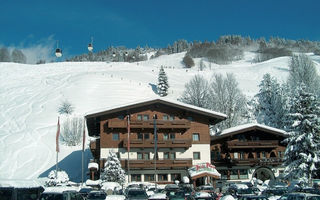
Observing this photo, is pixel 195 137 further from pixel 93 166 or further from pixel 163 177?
pixel 93 166

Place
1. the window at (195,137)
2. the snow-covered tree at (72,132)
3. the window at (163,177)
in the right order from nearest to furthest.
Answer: the window at (163,177) < the window at (195,137) < the snow-covered tree at (72,132)

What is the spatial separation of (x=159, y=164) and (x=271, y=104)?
124ft

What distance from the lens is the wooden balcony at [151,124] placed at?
45812 mm

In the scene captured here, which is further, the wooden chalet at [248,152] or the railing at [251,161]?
the wooden chalet at [248,152]

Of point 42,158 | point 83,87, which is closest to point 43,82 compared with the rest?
point 83,87

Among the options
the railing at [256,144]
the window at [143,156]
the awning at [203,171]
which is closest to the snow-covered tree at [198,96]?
the railing at [256,144]

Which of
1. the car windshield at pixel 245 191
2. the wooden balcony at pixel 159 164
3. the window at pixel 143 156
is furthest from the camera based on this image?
the window at pixel 143 156

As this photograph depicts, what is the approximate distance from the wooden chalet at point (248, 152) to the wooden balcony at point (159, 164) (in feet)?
15.7

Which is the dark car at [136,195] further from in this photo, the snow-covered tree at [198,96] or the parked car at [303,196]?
the snow-covered tree at [198,96]

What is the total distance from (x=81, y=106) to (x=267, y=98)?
44388 mm

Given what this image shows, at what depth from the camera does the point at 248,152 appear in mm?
50938

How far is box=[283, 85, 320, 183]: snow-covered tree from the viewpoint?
3344 centimetres

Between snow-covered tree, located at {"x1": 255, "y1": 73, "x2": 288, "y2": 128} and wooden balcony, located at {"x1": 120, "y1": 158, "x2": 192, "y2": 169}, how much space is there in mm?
29846

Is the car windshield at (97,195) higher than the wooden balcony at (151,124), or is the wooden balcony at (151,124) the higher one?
the wooden balcony at (151,124)
